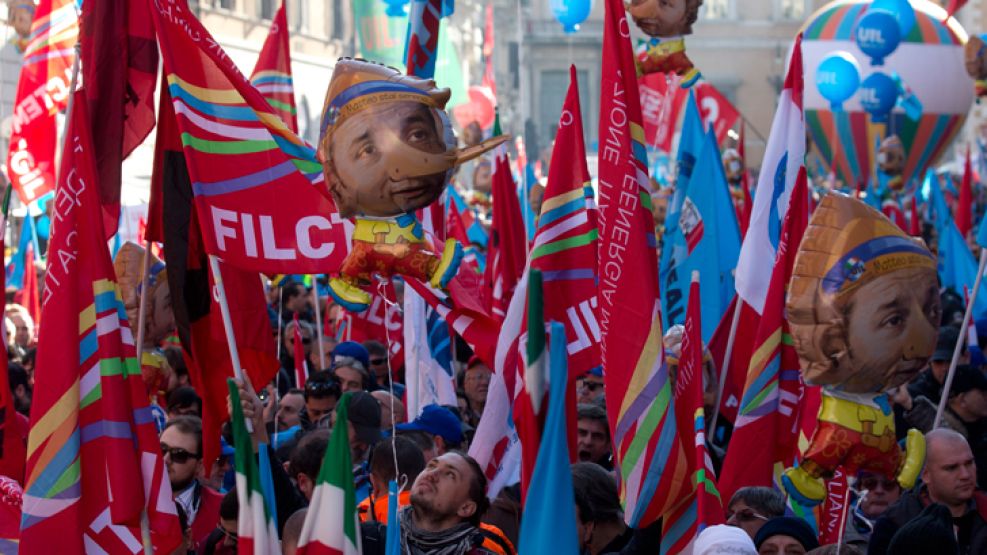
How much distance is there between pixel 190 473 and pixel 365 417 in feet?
2.38

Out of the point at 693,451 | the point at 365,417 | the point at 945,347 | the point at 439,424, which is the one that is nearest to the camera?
the point at 693,451

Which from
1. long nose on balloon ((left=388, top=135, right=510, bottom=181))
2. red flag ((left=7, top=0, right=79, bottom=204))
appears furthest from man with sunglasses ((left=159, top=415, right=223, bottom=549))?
red flag ((left=7, top=0, right=79, bottom=204))

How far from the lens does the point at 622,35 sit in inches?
259

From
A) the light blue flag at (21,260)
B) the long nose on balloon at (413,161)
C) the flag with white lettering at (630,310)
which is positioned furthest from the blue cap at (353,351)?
the light blue flag at (21,260)

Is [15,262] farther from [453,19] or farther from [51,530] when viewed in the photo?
[453,19]

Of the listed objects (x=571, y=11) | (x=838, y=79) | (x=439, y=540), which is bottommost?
(x=838, y=79)

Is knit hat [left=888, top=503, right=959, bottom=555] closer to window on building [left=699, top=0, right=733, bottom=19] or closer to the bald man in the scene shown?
the bald man

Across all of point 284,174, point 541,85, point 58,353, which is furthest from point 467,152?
point 541,85

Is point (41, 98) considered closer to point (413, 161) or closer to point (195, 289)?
point (195, 289)

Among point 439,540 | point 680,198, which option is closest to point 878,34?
point 680,198

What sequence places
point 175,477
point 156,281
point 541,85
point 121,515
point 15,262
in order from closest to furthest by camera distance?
1. point 121,515
2. point 175,477
3. point 156,281
4. point 15,262
5. point 541,85

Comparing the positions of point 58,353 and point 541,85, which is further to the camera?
point 541,85

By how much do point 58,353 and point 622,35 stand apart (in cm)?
242

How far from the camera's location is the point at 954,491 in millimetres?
5906
